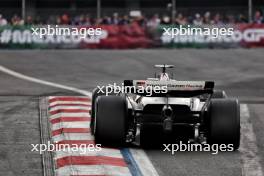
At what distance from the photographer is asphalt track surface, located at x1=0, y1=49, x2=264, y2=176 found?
11.6 meters

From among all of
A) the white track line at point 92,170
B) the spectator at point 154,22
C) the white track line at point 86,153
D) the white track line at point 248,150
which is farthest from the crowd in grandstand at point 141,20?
the white track line at point 92,170

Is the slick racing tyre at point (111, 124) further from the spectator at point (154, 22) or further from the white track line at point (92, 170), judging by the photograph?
the spectator at point (154, 22)

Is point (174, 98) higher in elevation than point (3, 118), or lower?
higher

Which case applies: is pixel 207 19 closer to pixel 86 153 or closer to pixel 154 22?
pixel 154 22

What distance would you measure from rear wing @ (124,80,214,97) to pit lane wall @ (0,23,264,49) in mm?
20167

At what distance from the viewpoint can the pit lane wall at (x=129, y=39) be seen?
33.0 metres

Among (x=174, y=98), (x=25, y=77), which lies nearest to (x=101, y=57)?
(x=25, y=77)

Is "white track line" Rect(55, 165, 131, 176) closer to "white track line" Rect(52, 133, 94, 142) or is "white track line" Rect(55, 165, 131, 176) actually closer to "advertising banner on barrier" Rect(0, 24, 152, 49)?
"white track line" Rect(52, 133, 94, 142)

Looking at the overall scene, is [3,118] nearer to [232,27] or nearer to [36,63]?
[36,63]

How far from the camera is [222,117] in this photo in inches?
494

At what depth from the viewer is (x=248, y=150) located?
41.9ft

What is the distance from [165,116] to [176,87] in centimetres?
52

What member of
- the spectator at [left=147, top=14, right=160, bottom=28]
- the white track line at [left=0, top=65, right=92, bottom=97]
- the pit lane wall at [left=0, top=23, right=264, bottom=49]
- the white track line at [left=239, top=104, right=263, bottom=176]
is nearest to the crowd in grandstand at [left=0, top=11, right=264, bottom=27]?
the spectator at [left=147, top=14, right=160, bottom=28]

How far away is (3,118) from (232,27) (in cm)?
1905
